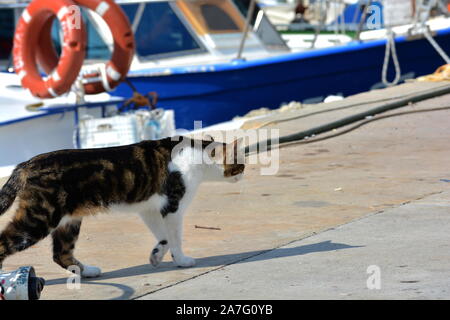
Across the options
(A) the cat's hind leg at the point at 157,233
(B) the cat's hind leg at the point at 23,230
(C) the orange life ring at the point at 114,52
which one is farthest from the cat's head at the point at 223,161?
(C) the orange life ring at the point at 114,52

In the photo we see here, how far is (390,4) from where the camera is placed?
16344 mm

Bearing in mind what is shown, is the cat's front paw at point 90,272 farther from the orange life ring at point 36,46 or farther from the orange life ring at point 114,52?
the orange life ring at point 114,52

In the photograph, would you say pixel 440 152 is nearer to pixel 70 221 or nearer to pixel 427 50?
pixel 70 221

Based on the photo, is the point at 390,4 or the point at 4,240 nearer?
the point at 4,240

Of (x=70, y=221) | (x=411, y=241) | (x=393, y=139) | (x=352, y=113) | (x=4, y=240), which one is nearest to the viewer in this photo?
(x=4, y=240)

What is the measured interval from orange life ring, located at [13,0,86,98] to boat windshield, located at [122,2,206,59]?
183cm

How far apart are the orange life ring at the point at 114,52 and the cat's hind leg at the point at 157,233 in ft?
28.0

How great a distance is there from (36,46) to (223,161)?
9.53 metres

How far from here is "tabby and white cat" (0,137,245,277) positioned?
18.3 ft

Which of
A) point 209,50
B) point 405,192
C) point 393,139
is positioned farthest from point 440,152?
point 209,50

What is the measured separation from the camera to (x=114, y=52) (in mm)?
14594

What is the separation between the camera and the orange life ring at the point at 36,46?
1400 cm

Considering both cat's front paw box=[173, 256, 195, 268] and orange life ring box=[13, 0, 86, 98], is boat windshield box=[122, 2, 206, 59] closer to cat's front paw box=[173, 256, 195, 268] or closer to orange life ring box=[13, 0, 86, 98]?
orange life ring box=[13, 0, 86, 98]
